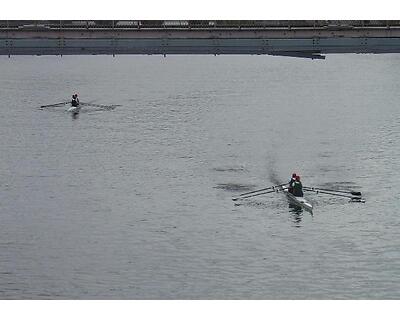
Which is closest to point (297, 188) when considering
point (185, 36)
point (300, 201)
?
point (300, 201)

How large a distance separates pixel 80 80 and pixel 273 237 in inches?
4299

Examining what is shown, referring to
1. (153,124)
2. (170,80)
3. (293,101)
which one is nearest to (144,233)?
(153,124)

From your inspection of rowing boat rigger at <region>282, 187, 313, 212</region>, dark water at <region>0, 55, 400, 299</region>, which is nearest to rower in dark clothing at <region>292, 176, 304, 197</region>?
rowing boat rigger at <region>282, 187, 313, 212</region>

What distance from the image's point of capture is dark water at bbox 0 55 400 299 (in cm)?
6197

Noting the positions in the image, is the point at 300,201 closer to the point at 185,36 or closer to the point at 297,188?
the point at 297,188

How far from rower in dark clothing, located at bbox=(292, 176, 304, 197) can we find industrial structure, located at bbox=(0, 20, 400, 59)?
73.1ft

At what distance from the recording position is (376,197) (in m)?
82.7

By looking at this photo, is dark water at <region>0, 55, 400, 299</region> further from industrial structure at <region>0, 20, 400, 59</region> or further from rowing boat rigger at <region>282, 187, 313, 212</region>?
industrial structure at <region>0, 20, 400, 59</region>

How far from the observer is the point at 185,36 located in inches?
3910

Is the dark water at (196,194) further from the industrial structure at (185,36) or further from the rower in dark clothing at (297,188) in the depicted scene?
the industrial structure at (185,36)

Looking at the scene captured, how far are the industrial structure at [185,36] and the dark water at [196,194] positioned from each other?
11179 millimetres

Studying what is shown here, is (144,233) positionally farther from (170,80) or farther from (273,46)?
(170,80)

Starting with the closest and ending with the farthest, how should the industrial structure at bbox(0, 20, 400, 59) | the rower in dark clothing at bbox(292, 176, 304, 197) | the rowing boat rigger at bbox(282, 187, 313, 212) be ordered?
1. the rowing boat rigger at bbox(282, 187, 313, 212)
2. the rower in dark clothing at bbox(292, 176, 304, 197)
3. the industrial structure at bbox(0, 20, 400, 59)

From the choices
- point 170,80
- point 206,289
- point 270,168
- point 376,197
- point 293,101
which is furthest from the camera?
point 170,80
